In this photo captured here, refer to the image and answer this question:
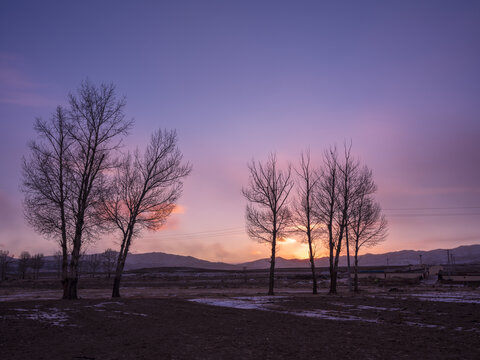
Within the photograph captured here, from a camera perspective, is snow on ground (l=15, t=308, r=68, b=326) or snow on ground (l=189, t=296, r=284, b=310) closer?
snow on ground (l=15, t=308, r=68, b=326)

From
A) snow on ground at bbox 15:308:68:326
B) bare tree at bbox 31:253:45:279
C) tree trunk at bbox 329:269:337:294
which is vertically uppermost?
snow on ground at bbox 15:308:68:326

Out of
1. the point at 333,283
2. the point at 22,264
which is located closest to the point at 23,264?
the point at 22,264

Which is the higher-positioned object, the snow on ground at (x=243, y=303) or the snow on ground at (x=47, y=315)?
the snow on ground at (x=47, y=315)

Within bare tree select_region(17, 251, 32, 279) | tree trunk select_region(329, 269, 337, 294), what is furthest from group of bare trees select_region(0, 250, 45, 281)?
tree trunk select_region(329, 269, 337, 294)

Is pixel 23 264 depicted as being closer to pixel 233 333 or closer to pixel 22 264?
pixel 22 264

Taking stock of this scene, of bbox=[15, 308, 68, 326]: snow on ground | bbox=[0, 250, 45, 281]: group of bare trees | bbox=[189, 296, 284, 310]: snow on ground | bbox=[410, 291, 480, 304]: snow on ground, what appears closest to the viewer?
bbox=[15, 308, 68, 326]: snow on ground

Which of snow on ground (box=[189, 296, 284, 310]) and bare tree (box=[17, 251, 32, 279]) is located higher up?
snow on ground (box=[189, 296, 284, 310])

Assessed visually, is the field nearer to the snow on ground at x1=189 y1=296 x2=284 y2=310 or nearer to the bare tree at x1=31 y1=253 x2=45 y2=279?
the snow on ground at x1=189 y1=296 x2=284 y2=310

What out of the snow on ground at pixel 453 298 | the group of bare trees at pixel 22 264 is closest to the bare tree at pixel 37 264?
the group of bare trees at pixel 22 264

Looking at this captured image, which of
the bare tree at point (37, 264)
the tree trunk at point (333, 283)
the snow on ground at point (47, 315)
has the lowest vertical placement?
the bare tree at point (37, 264)

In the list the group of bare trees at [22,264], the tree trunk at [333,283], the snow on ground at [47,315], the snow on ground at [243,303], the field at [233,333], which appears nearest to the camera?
the field at [233,333]

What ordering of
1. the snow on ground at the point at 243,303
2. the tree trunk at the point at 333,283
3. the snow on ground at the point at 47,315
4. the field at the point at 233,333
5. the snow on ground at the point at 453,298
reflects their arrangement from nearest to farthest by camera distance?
the field at the point at 233,333, the snow on ground at the point at 47,315, the snow on ground at the point at 243,303, the snow on ground at the point at 453,298, the tree trunk at the point at 333,283

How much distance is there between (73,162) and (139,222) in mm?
6942

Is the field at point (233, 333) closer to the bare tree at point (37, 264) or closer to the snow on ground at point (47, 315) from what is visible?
the snow on ground at point (47, 315)
